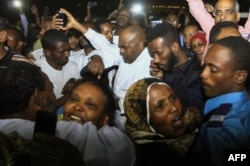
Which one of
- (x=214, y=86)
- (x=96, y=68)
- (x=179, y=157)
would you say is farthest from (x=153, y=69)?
(x=179, y=157)

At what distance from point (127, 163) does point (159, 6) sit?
1405cm

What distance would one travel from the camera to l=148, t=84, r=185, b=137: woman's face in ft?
6.52

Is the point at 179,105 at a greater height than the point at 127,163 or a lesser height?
greater

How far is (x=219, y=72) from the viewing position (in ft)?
6.97

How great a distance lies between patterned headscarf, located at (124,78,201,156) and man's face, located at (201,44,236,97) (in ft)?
0.87

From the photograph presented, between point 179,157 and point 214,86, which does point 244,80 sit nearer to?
point 214,86

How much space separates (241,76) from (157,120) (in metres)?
0.60

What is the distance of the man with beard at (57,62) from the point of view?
384 centimetres

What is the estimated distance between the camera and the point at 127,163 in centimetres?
159

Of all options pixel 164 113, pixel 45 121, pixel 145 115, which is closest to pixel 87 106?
pixel 145 115

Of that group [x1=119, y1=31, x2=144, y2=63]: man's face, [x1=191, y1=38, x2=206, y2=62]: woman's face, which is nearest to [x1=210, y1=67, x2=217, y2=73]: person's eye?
[x1=119, y1=31, x2=144, y2=63]: man's face

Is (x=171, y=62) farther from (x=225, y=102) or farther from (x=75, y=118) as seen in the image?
(x=75, y=118)

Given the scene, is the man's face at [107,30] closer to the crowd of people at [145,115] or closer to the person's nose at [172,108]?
the crowd of people at [145,115]

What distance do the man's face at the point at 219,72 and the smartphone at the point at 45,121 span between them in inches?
48.2
